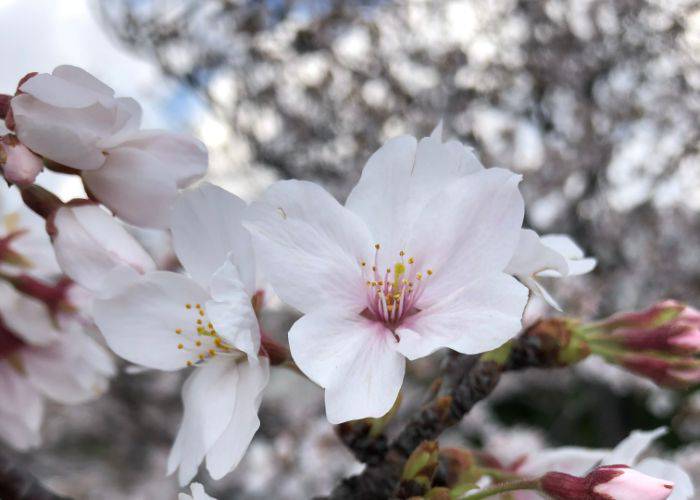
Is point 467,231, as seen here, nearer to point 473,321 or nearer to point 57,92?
point 473,321

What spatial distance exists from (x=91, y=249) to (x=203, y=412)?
0.48 feet

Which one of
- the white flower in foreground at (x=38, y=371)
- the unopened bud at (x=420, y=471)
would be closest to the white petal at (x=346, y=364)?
the unopened bud at (x=420, y=471)

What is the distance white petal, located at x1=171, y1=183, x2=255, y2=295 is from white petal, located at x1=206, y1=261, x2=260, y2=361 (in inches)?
2.2

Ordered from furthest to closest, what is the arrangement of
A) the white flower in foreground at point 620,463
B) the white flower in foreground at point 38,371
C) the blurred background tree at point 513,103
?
the blurred background tree at point 513,103, the white flower in foreground at point 38,371, the white flower in foreground at point 620,463

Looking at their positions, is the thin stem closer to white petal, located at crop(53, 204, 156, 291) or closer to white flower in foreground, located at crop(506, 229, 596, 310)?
white flower in foreground, located at crop(506, 229, 596, 310)

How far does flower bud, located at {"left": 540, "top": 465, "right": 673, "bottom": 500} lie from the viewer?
1.61ft

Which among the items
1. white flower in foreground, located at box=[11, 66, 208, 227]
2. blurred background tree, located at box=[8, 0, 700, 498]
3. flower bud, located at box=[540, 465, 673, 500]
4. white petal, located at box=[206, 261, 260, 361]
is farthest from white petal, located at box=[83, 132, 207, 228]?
blurred background tree, located at box=[8, 0, 700, 498]

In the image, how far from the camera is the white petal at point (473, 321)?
0.47 metres

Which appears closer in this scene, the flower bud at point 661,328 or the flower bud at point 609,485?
the flower bud at point 609,485

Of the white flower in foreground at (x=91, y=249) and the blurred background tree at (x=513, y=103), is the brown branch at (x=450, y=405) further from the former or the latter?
the blurred background tree at (x=513, y=103)

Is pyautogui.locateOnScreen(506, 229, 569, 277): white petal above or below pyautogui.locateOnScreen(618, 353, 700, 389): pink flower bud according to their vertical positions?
above

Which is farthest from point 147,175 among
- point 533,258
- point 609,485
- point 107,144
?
point 609,485

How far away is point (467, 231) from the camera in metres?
0.52

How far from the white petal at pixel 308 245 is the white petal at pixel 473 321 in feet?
0.19
